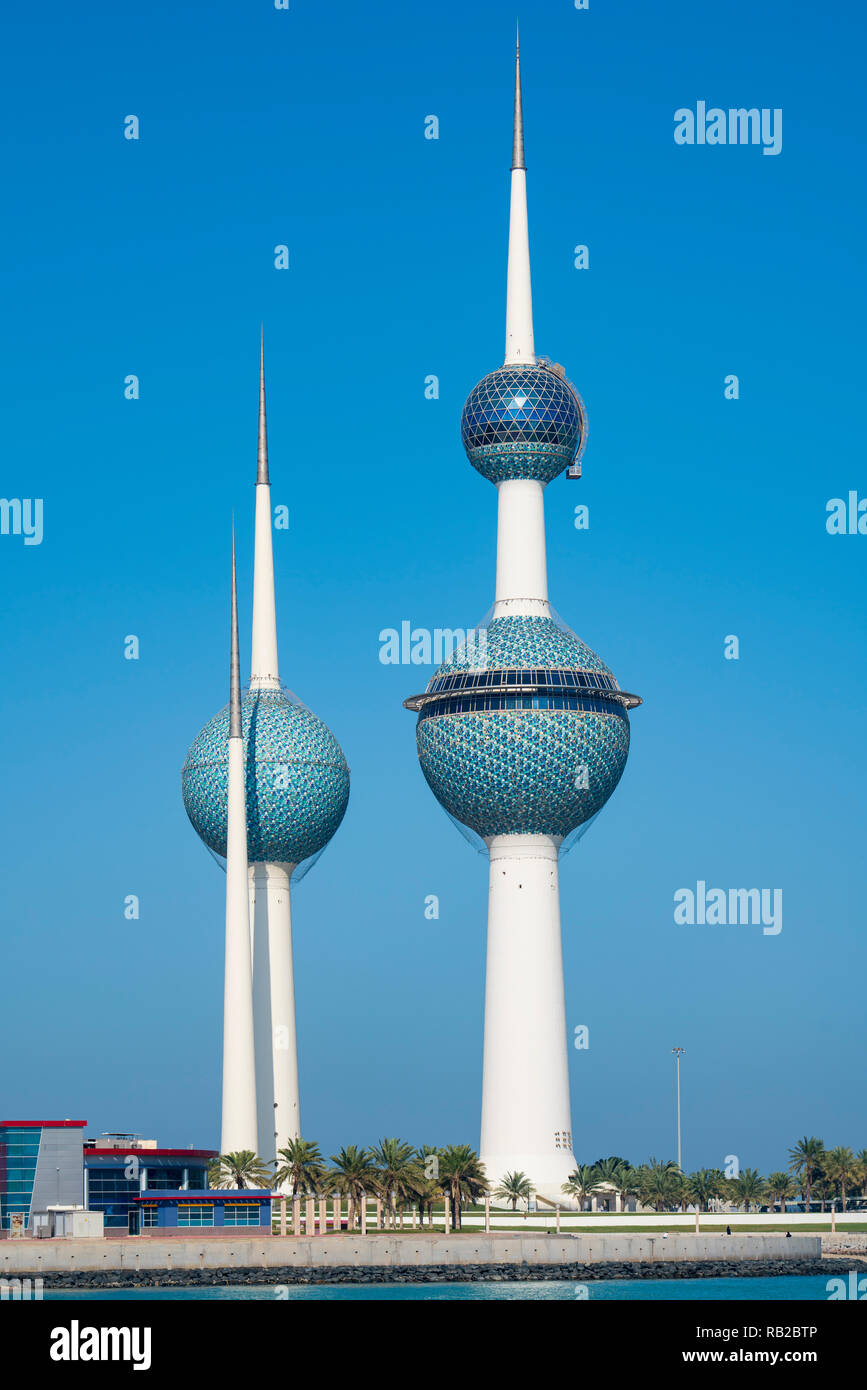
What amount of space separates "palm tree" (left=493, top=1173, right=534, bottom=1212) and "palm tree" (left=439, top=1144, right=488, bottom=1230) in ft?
57.7

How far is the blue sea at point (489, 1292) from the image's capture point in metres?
103

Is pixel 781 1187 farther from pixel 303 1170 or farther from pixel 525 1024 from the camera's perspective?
pixel 303 1170

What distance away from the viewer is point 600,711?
164125mm

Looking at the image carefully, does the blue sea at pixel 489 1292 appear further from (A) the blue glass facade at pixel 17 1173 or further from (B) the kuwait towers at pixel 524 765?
(B) the kuwait towers at pixel 524 765

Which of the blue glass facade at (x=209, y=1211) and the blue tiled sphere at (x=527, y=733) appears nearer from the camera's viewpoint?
the blue glass facade at (x=209, y=1211)

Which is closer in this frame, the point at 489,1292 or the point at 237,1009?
the point at 489,1292

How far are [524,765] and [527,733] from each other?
2183 mm

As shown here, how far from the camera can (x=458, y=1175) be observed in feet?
420

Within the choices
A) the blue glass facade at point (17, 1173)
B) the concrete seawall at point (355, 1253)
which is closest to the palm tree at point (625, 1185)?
the concrete seawall at point (355, 1253)

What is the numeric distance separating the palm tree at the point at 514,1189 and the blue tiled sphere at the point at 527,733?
980 inches

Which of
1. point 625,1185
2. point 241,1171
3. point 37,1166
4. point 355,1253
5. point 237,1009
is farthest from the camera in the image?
point 625,1185

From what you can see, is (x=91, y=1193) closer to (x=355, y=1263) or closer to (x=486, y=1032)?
(x=355, y=1263)

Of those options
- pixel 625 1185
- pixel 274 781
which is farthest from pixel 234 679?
pixel 625 1185
